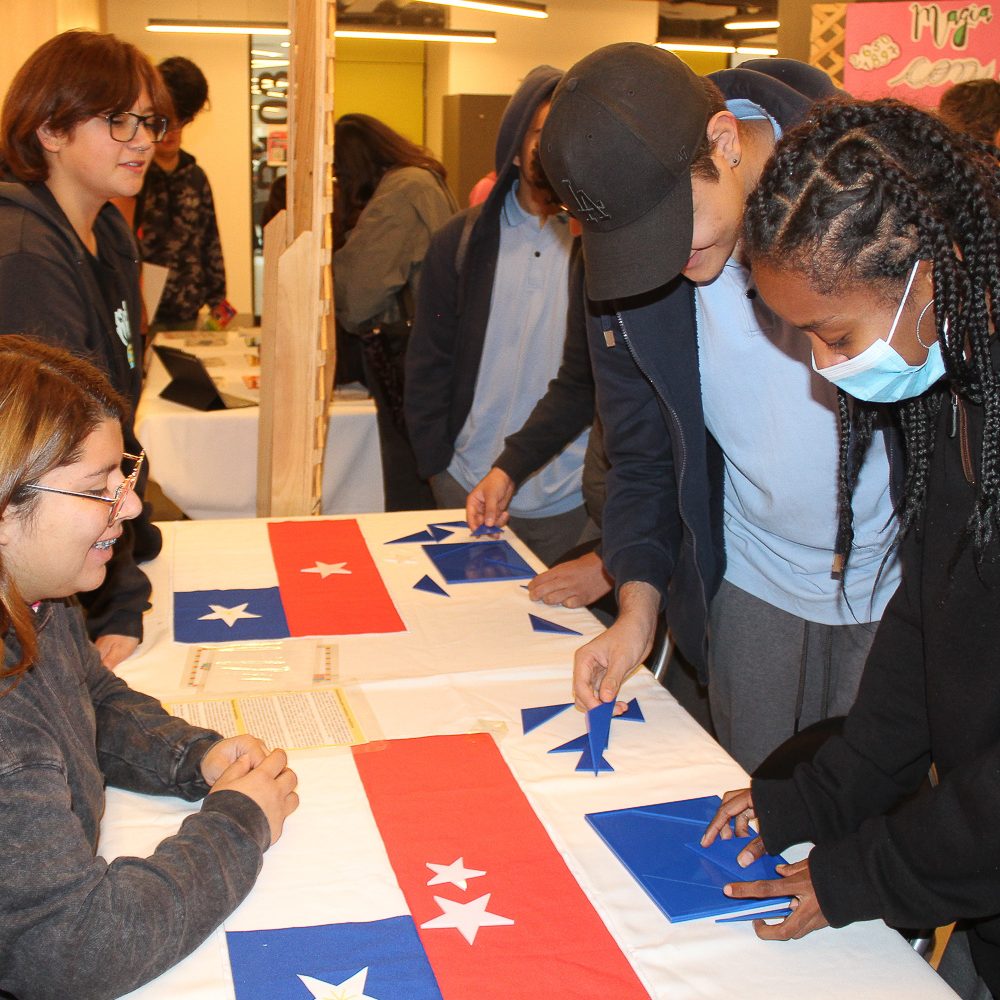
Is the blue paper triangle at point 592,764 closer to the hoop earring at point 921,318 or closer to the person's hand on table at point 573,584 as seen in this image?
the person's hand on table at point 573,584

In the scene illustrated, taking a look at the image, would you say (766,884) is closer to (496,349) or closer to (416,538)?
(416,538)

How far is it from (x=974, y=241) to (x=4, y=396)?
0.95 m

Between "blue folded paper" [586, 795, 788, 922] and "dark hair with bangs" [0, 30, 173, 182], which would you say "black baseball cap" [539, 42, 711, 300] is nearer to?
"blue folded paper" [586, 795, 788, 922]

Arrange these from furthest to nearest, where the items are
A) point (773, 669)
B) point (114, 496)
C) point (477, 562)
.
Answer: point (477, 562), point (773, 669), point (114, 496)

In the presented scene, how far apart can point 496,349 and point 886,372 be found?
1.88 metres

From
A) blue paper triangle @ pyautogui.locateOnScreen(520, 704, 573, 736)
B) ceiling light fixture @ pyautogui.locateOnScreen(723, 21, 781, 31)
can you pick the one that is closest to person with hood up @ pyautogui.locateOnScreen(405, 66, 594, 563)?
blue paper triangle @ pyautogui.locateOnScreen(520, 704, 573, 736)

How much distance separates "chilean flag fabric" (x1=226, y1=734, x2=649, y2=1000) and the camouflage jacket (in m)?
4.08

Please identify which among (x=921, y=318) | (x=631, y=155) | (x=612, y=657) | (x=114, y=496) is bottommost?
(x=612, y=657)

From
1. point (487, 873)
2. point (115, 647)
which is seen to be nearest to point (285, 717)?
point (115, 647)

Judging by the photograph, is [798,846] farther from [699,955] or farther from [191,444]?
[191,444]

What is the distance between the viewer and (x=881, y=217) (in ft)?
3.55

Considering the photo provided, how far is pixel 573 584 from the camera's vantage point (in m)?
2.10

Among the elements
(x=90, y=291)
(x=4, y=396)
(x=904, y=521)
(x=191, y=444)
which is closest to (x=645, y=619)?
(x=904, y=521)

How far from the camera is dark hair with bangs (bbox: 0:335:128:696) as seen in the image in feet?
3.73
